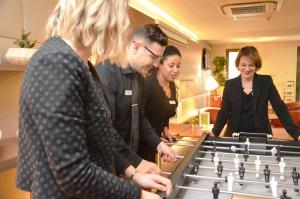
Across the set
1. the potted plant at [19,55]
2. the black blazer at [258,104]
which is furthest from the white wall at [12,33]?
the black blazer at [258,104]

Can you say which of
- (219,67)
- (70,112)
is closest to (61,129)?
(70,112)

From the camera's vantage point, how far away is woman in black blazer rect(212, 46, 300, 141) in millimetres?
2547

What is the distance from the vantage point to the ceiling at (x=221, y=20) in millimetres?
3889

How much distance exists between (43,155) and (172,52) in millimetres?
1806

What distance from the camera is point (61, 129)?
2.35 feet

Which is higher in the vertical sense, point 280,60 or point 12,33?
point 280,60

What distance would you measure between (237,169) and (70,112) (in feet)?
3.46

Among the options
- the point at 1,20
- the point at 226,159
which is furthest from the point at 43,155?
the point at 1,20

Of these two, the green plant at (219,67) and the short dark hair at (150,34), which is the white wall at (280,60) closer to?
the green plant at (219,67)

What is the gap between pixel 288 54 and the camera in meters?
8.55

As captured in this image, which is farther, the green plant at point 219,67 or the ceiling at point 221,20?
the green plant at point 219,67

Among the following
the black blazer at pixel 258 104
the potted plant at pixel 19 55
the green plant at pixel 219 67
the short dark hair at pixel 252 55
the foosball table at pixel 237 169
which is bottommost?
the foosball table at pixel 237 169

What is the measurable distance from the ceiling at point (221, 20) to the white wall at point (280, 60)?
2303mm

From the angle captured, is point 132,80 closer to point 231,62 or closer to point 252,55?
point 252,55
